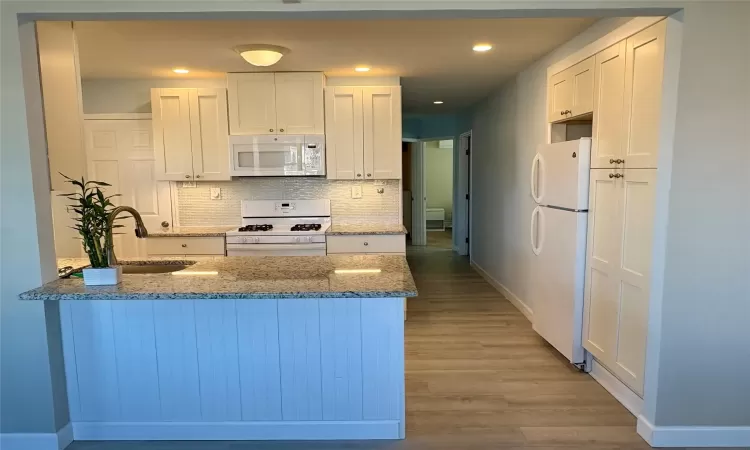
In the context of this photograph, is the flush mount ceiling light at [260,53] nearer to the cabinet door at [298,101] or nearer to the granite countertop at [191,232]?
the cabinet door at [298,101]

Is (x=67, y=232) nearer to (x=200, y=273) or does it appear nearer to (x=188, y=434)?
(x=200, y=273)

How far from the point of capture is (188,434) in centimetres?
236

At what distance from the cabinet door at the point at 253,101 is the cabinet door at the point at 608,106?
2.69m

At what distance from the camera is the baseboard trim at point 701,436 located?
88.7 inches

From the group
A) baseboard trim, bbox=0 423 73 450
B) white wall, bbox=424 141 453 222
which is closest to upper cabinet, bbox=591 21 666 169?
baseboard trim, bbox=0 423 73 450

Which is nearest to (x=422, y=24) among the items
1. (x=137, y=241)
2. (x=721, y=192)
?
(x=721, y=192)

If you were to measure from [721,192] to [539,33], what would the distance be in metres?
1.60

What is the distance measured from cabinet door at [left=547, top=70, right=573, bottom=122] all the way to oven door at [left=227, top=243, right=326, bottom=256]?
2182mm

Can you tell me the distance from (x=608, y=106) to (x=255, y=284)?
2257mm

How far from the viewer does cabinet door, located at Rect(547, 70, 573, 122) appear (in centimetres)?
320

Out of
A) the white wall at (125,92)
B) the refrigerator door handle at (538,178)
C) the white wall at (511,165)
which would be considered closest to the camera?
the refrigerator door handle at (538,178)

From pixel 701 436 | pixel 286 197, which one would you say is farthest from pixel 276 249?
pixel 701 436

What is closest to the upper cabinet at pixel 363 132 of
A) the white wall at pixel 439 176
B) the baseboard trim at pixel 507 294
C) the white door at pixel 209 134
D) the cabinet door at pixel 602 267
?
the white door at pixel 209 134

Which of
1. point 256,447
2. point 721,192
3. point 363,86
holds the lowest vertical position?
point 256,447
